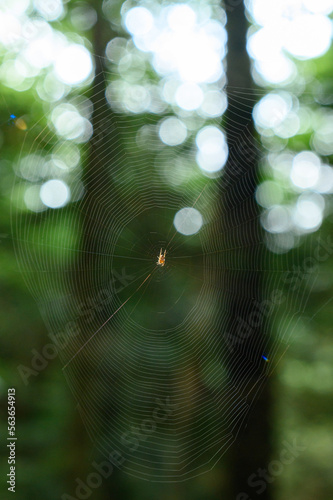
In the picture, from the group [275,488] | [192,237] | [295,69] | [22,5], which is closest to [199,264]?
[192,237]

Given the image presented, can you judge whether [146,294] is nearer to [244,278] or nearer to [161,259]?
[161,259]

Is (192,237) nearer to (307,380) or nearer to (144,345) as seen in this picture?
(144,345)
